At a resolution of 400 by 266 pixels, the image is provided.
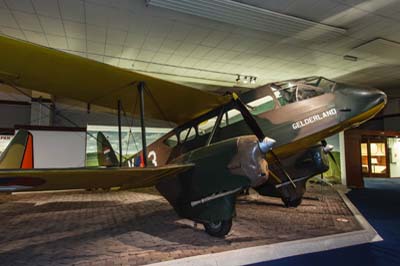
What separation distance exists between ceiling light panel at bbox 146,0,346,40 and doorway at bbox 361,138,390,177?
12.0 m

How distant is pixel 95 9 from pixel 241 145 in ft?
16.1

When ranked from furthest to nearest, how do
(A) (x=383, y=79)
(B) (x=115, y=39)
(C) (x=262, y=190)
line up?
(A) (x=383, y=79), (B) (x=115, y=39), (C) (x=262, y=190)

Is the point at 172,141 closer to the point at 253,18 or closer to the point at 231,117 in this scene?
the point at 231,117

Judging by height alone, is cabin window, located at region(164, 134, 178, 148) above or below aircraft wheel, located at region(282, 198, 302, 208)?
above

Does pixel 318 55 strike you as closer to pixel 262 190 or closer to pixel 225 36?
pixel 225 36

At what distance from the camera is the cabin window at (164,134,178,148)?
6200mm

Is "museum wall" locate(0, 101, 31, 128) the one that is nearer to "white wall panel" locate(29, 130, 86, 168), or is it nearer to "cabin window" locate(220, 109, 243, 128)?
"white wall panel" locate(29, 130, 86, 168)

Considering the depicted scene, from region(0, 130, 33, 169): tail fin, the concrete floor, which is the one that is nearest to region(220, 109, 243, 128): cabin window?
the concrete floor

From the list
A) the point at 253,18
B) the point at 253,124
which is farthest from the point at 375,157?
the point at 253,124

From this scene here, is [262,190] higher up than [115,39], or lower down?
lower down

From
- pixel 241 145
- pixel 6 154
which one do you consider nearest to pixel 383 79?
pixel 241 145

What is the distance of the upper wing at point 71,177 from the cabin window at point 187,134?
2042mm

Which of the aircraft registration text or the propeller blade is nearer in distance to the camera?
the propeller blade

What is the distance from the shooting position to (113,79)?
4371mm
